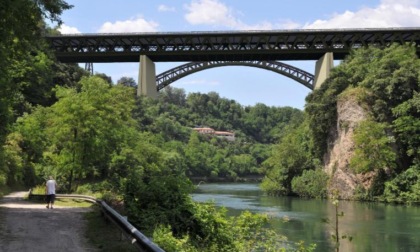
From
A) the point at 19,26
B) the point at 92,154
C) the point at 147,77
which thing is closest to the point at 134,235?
the point at 19,26

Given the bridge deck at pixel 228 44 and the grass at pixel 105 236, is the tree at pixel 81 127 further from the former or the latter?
the bridge deck at pixel 228 44

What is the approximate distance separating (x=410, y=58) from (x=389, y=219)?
24.3m

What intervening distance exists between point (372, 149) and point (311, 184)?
33.1 feet

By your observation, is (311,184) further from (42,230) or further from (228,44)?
(42,230)

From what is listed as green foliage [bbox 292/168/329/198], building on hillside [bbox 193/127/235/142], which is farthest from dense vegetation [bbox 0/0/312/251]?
building on hillside [bbox 193/127/235/142]

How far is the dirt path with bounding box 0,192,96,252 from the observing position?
8.97m

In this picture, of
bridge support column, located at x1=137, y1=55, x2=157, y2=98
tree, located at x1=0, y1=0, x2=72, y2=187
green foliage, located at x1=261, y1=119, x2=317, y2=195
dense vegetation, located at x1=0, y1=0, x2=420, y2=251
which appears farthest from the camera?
bridge support column, located at x1=137, y1=55, x2=157, y2=98

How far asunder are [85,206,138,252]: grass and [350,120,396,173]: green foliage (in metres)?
35.9

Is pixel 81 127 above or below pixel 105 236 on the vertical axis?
above

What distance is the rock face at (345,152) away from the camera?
156 feet

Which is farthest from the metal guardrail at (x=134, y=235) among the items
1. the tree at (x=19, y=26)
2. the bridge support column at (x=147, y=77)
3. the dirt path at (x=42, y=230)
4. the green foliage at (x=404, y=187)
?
the bridge support column at (x=147, y=77)

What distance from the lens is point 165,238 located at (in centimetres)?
850

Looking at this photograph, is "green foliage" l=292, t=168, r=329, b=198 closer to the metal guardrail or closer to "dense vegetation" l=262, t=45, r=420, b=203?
"dense vegetation" l=262, t=45, r=420, b=203

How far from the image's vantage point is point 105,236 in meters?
10.1
